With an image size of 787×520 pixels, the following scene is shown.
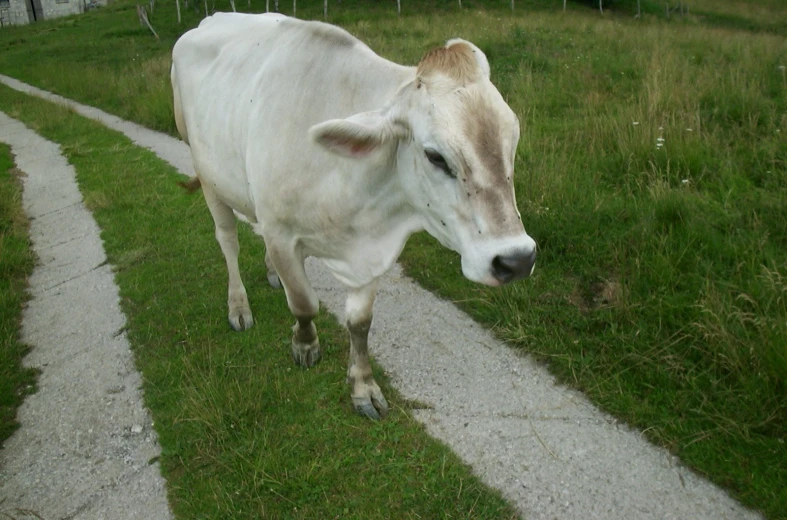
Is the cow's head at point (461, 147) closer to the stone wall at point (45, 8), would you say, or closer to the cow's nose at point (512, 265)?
the cow's nose at point (512, 265)

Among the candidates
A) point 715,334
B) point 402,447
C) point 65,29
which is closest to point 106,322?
point 402,447

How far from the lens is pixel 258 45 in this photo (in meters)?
3.43

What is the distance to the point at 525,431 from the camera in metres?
3.00

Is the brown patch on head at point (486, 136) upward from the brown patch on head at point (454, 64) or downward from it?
downward

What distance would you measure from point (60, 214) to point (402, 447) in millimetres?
5466

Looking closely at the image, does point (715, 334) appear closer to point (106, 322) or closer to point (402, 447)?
point (402, 447)

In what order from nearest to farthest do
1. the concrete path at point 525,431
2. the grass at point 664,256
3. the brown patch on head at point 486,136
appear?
the brown patch on head at point 486,136
the concrete path at point 525,431
the grass at point 664,256

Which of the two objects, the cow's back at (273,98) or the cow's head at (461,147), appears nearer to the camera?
the cow's head at (461,147)

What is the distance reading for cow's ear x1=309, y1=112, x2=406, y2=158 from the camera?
7.18 ft

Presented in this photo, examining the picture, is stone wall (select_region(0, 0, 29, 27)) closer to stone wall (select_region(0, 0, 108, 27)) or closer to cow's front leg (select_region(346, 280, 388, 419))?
stone wall (select_region(0, 0, 108, 27))

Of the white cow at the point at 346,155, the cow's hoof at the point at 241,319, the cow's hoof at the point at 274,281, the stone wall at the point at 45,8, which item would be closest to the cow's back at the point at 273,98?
the white cow at the point at 346,155

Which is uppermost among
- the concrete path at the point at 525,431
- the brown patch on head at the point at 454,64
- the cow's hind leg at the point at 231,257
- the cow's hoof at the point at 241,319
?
the brown patch on head at the point at 454,64

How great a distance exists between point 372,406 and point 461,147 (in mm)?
1666

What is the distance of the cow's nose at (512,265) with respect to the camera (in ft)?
6.65
